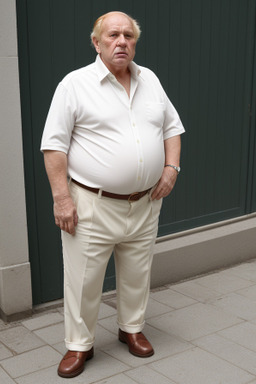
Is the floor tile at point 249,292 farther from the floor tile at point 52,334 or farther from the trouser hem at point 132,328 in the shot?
the floor tile at point 52,334

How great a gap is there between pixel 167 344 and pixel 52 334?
2.58ft

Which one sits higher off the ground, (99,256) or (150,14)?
(150,14)

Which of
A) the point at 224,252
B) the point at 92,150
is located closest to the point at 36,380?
the point at 92,150

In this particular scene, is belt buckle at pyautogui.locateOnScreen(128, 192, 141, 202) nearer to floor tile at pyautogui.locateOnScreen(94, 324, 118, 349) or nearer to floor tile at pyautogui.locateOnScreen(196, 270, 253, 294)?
floor tile at pyautogui.locateOnScreen(94, 324, 118, 349)

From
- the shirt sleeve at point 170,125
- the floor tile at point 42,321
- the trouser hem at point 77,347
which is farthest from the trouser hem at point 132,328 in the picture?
the shirt sleeve at point 170,125

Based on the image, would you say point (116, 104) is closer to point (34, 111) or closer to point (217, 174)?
point (34, 111)

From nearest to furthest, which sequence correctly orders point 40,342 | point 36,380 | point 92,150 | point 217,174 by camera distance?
point 92,150
point 36,380
point 40,342
point 217,174

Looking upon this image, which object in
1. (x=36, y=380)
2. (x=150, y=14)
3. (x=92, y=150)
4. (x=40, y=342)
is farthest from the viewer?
(x=150, y=14)

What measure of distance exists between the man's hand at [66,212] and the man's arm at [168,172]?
1.71ft

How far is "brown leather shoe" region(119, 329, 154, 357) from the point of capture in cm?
329

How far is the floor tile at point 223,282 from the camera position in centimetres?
446

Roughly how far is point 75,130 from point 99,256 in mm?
726

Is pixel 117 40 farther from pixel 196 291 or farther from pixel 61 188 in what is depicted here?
pixel 196 291

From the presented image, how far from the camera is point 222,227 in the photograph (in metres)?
5.04
